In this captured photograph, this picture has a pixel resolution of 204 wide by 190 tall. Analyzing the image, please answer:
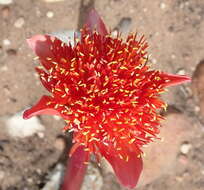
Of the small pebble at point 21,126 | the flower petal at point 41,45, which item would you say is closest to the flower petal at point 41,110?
the flower petal at point 41,45

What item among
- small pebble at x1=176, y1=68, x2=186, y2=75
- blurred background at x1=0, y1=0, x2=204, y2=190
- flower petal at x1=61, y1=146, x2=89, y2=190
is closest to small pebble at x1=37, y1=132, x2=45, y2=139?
blurred background at x1=0, y1=0, x2=204, y2=190

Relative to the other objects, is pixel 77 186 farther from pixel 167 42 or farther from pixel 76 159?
pixel 167 42

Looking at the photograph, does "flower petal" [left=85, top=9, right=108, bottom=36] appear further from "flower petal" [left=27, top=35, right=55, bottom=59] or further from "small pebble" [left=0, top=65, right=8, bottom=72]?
"small pebble" [left=0, top=65, right=8, bottom=72]

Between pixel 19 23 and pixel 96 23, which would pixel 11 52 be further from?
pixel 96 23

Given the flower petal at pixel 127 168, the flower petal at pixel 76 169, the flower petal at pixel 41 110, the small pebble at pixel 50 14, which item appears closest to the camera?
the flower petal at pixel 41 110

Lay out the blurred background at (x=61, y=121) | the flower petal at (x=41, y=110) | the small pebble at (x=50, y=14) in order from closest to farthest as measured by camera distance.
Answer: the flower petal at (x=41, y=110)
the blurred background at (x=61, y=121)
the small pebble at (x=50, y=14)

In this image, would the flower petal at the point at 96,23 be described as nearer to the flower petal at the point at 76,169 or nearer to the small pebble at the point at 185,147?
the flower petal at the point at 76,169

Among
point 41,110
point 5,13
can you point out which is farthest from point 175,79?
point 5,13
